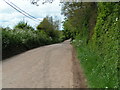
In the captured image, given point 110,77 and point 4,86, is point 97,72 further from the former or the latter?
point 4,86

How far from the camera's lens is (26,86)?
26.2 ft

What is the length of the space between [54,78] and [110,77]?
2829 millimetres

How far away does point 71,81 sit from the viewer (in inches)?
336

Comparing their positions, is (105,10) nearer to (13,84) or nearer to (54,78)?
(54,78)

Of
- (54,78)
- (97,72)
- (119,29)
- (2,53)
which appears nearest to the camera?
(119,29)

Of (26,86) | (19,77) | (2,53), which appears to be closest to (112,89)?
(26,86)

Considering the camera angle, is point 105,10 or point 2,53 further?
point 2,53

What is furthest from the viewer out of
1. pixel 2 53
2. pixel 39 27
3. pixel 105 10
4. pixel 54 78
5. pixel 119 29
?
pixel 39 27

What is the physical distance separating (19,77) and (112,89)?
4.69 meters

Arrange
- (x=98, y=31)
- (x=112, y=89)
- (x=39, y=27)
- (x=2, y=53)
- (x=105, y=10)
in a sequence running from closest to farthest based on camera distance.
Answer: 1. (x=112, y=89)
2. (x=105, y=10)
3. (x=98, y=31)
4. (x=2, y=53)
5. (x=39, y=27)

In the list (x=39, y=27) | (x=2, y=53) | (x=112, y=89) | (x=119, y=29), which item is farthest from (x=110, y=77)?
(x=39, y=27)

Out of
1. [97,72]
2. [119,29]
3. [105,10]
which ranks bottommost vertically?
[97,72]

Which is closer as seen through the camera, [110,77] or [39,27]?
[110,77]

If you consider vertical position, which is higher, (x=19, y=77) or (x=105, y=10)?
(x=105, y=10)
